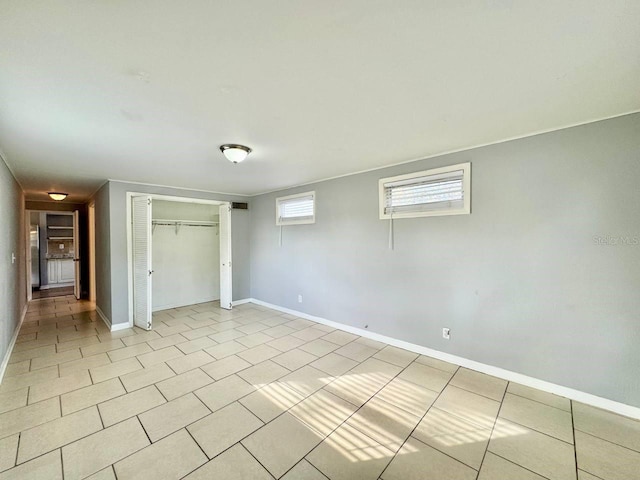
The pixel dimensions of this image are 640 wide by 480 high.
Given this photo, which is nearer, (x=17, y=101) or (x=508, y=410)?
(x=17, y=101)

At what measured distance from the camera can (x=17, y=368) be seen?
9.47 ft

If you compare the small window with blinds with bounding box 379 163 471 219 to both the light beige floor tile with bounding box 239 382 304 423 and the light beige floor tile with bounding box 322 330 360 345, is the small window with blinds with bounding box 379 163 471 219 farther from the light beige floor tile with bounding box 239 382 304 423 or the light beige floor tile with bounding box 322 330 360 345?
the light beige floor tile with bounding box 239 382 304 423

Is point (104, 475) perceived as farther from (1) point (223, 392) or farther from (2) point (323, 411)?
(2) point (323, 411)

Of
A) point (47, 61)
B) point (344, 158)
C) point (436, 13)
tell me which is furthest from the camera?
point (344, 158)

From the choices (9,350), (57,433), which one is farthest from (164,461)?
(9,350)

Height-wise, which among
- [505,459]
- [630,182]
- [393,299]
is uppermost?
[630,182]

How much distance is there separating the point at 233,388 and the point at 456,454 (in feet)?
6.34

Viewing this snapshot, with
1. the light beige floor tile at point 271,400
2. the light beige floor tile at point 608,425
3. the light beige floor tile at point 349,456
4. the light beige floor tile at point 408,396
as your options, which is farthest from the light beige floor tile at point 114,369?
the light beige floor tile at point 608,425

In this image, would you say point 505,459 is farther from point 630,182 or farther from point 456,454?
point 630,182

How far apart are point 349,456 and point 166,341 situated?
307cm

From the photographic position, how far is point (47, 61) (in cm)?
140

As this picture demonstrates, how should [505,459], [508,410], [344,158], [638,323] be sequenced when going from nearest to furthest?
[505,459], [638,323], [508,410], [344,158]

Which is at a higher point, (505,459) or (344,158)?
(344,158)

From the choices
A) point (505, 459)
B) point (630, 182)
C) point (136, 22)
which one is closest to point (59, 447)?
point (136, 22)
